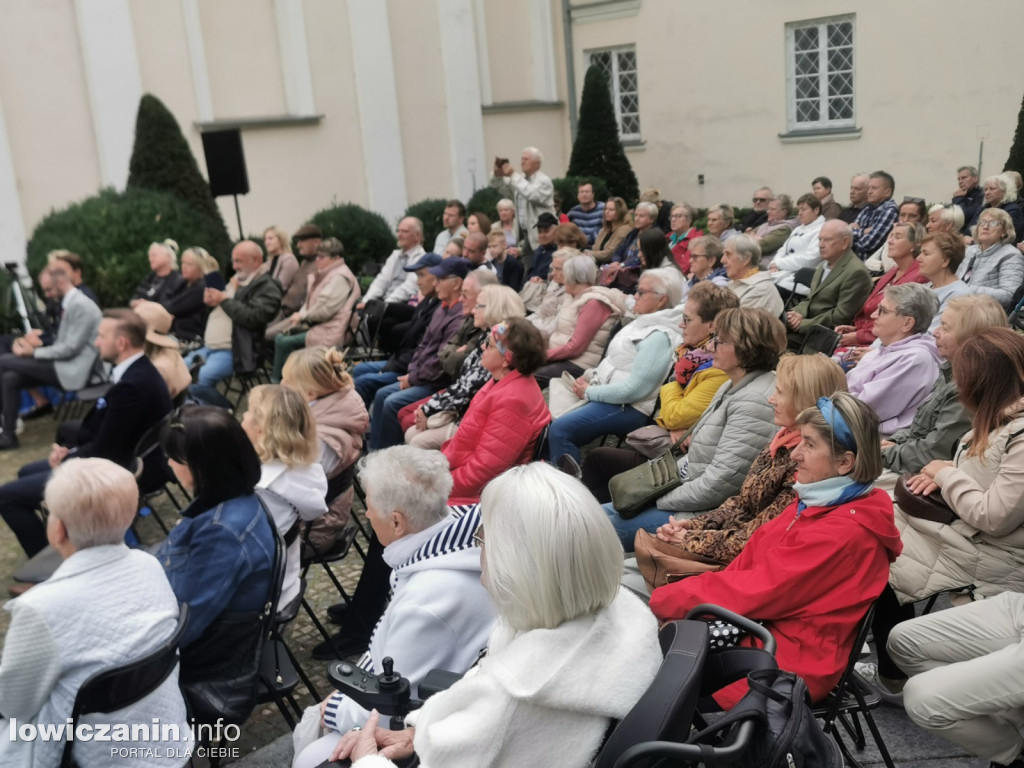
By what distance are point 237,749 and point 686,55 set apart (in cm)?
1478

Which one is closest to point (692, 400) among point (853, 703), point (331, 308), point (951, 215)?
point (853, 703)

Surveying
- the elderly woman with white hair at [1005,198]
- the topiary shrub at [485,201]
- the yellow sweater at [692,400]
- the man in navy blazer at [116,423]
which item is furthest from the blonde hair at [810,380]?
the topiary shrub at [485,201]

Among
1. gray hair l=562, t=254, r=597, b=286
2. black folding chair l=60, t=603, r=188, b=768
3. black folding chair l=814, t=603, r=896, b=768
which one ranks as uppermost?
gray hair l=562, t=254, r=597, b=286

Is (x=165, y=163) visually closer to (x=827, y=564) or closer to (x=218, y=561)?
(x=218, y=561)

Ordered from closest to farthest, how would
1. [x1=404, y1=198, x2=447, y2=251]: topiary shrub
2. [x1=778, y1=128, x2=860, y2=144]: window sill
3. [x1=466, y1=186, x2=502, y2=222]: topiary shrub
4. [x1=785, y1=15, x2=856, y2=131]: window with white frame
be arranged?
[x1=404, y1=198, x2=447, y2=251]: topiary shrub < [x1=466, y1=186, x2=502, y2=222]: topiary shrub < [x1=778, y1=128, x2=860, y2=144]: window sill < [x1=785, y1=15, x2=856, y2=131]: window with white frame

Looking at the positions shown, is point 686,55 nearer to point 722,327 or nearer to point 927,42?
point 927,42

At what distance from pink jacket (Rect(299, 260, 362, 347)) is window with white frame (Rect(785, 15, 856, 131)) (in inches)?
363

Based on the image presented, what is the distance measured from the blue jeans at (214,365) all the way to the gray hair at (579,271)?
3.49 m

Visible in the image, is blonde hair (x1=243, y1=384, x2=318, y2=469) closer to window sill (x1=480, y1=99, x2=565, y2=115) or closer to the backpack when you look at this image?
the backpack

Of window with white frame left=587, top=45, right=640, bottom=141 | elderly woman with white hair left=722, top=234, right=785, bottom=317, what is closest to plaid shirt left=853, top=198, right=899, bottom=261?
elderly woman with white hair left=722, top=234, right=785, bottom=317

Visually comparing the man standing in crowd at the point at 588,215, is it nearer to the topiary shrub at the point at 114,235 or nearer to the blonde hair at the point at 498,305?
the topiary shrub at the point at 114,235

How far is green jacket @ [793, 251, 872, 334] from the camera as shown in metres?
6.65

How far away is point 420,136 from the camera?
1648 centimetres

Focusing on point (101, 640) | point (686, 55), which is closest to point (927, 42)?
point (686, 55)
